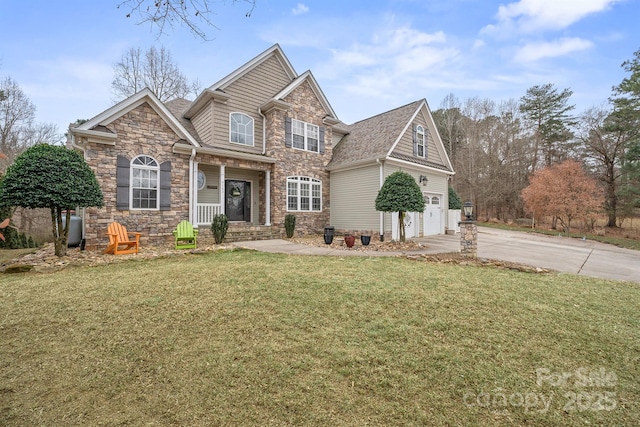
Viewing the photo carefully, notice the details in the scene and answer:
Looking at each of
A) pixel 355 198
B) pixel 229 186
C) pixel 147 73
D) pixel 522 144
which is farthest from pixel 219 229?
pixel 522 144

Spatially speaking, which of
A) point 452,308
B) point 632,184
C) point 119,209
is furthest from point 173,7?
point 632,184

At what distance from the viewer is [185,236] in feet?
29.5

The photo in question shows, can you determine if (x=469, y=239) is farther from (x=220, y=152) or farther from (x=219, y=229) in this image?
(x=220, y=152)

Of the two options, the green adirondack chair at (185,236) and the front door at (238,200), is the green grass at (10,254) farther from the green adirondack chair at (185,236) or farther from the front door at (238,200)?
the front door at (238,200)

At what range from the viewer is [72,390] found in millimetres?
2238

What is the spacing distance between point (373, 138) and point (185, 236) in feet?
30.8

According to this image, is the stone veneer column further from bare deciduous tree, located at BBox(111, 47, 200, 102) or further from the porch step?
bare deciduous tree, located at BBox(111, 47, 200, 102)

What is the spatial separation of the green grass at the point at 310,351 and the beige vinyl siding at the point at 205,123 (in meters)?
8.04

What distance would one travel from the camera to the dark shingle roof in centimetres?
1220

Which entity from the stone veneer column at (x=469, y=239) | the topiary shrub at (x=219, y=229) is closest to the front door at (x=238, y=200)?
the topiary shrub at (x=219, y=229)

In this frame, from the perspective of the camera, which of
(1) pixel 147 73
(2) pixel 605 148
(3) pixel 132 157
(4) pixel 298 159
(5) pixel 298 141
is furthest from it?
(2) pixel 605 148

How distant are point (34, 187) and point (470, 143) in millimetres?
30955

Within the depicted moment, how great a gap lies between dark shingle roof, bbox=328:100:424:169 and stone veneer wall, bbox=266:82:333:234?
875mm

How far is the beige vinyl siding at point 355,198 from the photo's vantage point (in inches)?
468
